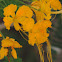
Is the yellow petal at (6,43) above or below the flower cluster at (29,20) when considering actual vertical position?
below

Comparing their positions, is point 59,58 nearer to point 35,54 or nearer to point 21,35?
point 35,54

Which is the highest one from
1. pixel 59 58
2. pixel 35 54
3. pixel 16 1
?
pixel 16 1

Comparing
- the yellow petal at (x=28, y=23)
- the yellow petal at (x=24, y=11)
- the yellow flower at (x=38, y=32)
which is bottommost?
the yellow flower at (x=38, y=32)

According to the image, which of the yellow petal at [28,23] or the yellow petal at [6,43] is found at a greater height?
the yellow petal at [28,23]

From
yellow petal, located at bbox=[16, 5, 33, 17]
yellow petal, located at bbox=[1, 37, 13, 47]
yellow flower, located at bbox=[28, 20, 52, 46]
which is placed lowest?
yellow petal, located at bbox=[1, 37, 13, 47]

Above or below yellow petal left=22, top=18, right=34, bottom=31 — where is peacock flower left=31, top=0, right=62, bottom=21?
above

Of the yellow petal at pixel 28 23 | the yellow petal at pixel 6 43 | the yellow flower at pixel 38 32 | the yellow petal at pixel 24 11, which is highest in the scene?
the yellow petal at pixel 24 11

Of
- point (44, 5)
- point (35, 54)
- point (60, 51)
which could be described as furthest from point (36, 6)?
point (60, 51)

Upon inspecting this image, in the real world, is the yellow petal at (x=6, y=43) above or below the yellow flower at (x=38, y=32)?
below

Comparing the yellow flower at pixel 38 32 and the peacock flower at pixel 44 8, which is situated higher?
the peacock flower at pixel 44 8

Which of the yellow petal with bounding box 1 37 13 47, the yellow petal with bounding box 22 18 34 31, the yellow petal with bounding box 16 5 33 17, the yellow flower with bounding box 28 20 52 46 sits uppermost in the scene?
the yellow petal with bounding box 16 5 33 17

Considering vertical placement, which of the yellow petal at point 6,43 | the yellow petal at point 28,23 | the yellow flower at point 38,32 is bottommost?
the yellow petal at point 6,43
